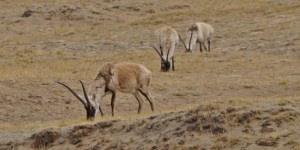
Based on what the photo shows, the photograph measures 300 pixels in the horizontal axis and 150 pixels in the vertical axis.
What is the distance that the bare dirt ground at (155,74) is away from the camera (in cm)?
1316

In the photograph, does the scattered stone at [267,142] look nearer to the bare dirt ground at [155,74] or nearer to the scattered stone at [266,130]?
the bare dirt ground at [155,74]

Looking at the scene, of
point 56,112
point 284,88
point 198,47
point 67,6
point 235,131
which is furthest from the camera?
point 67,6

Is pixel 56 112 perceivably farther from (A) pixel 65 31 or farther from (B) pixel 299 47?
(A) pixel 65 31

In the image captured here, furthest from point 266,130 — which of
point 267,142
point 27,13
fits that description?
point 27,13

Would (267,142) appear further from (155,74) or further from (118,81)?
(155,74)

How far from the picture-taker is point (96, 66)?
30.9 m

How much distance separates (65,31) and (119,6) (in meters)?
8.75

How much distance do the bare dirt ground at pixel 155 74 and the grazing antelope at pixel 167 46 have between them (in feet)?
1.44

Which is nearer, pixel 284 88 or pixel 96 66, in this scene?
pixel 284 88

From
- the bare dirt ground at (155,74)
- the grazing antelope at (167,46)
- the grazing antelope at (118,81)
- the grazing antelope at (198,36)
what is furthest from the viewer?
the grazing antelope at (198,36)

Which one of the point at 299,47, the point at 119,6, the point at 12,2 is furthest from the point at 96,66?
the point at 12,2

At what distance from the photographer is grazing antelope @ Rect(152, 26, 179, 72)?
29281 mm

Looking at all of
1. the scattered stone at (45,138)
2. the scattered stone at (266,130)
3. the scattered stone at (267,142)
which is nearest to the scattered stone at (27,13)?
the scattered stone at (45,138)

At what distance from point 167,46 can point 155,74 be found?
2.62 metres
